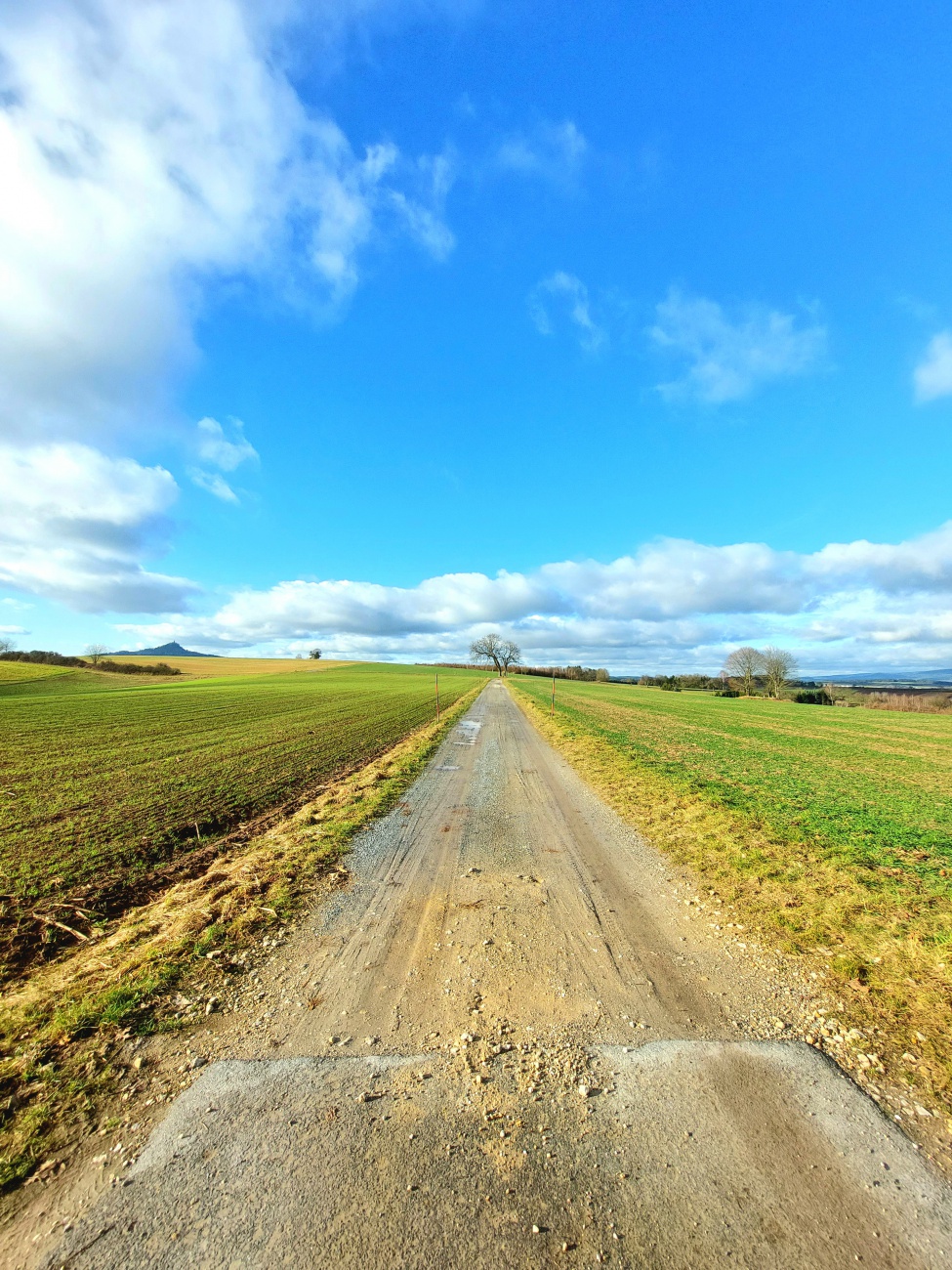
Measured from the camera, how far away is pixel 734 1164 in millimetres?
3195

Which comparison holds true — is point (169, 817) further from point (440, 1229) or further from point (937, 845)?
point (937, 845)

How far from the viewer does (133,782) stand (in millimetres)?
13508

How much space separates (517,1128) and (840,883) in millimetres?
6730

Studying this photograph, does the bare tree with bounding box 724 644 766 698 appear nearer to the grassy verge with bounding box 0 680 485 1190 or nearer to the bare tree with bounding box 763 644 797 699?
the bare tree with bounding box 763 644 797 699

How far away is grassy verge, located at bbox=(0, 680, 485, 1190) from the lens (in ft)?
11.6

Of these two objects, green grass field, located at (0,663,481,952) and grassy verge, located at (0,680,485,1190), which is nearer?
grassy verge, located at (0,680,485,1190)

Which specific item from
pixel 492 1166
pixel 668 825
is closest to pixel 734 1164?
pixel 492 1166

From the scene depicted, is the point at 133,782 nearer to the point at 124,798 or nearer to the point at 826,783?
the point at 124,798

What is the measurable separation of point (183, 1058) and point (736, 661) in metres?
121

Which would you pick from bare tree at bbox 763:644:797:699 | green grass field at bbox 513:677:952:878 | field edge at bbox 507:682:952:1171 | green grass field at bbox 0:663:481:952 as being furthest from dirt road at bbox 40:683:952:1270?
bare tree at bbox 763:644:797:699

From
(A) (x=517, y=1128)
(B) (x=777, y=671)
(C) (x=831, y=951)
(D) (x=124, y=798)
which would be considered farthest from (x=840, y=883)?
(B) (x=777, y=671)

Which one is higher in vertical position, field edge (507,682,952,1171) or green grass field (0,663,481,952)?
field edge (507,682,952,1171)

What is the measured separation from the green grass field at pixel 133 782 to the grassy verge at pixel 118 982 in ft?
4.56

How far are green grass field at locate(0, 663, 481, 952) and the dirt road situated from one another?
479 centimetres
